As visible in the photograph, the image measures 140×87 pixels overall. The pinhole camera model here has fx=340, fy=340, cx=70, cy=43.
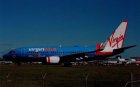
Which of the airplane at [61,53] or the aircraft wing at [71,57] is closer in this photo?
the aircraft wing at [71,57]

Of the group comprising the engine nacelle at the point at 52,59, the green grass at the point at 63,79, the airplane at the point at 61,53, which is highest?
the airplane at the point at 61,53

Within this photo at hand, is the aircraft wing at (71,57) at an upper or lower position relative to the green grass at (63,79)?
upper

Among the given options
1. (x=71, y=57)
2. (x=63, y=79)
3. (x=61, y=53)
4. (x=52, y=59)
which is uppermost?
(x=61, y=53)

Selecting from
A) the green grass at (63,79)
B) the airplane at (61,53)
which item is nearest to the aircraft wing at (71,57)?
the airplane at (61,53)

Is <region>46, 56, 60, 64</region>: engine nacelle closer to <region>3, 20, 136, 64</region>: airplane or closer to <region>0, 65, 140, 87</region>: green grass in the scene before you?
<region>3, 20, 136, 64</region>: airplane

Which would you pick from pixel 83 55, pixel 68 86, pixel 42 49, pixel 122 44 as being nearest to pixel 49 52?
pixel 42 49

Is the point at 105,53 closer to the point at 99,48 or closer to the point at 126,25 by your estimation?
the point at 99,48

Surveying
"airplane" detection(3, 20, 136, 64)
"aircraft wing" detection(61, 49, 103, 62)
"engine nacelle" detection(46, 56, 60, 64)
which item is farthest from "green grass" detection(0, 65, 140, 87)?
"airplane" detection(3, 20, 136, 64)

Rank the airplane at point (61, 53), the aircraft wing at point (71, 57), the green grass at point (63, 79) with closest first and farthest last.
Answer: the green grass at point (63, 79)
the aircraft wing at point (71, 57)
the airplane at point (61, 53)

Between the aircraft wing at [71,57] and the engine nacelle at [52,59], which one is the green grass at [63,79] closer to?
the engine nacelle at [52,59]

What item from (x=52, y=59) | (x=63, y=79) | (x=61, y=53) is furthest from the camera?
(x=61, y=53)

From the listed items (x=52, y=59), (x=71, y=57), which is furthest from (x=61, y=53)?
(x=52, y=59)

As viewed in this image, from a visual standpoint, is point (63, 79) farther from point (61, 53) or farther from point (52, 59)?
point (61, 53)

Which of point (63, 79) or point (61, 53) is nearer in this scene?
point (63, 79)
